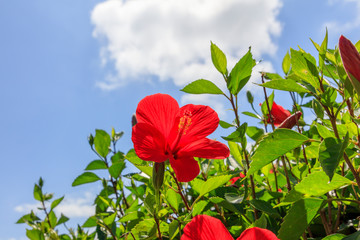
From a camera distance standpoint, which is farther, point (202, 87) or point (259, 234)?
point (202, 87)

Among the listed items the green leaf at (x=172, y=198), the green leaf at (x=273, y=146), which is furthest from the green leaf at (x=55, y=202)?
the green leaf at (x=273, y=146)

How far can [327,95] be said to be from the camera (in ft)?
3.50

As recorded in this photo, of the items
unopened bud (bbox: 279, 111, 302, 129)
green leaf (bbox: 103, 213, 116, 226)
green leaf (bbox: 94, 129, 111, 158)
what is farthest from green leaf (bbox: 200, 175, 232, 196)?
green leaf (bbox: 94, 129, 111, 158)

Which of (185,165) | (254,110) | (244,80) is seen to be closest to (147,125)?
(185,165)

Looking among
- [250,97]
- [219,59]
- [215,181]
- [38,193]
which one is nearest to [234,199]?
[215,181]

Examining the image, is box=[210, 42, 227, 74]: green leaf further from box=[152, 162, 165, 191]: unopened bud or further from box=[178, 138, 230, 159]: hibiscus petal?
box=[152, 162, 165, 191]: unopened bud

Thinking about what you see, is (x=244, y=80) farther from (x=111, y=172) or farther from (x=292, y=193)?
(x=111, y=172)

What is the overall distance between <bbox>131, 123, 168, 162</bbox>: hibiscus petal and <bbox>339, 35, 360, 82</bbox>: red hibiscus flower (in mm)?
596

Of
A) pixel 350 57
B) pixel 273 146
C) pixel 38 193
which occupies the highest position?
pixel 38 193

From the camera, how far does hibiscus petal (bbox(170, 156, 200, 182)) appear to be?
1.12 m

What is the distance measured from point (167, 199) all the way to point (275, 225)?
465 millimetres

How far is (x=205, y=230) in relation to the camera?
972 millimetres

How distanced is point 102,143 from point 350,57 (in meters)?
1.70

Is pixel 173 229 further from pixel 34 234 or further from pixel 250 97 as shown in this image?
pixel 34 234
